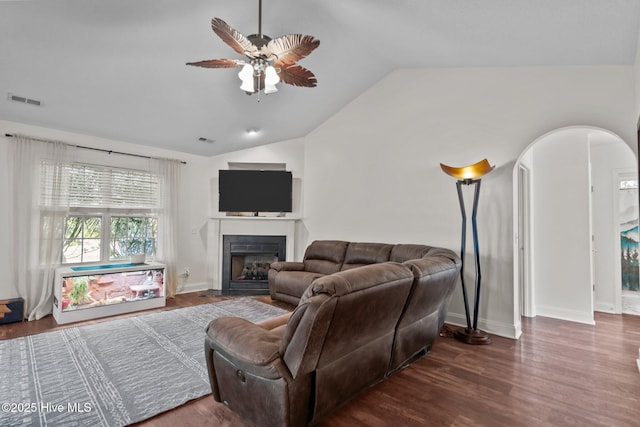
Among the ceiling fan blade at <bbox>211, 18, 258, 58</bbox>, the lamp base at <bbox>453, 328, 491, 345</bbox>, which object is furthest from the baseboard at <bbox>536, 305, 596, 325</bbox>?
the ceiling fan blade at <bbox>211, 18, 258, 58</bbox>

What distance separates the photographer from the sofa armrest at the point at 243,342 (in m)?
1.58

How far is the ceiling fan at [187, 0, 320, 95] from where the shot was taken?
232cm

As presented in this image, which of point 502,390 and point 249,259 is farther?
point 249,259

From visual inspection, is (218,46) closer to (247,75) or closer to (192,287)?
(247,75)

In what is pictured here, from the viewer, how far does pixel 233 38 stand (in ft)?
7.54

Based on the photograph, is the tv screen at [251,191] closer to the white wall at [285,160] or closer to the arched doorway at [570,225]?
the white wall at [285,160]

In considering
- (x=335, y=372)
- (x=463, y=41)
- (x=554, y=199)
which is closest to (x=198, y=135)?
(x=463, y=41)

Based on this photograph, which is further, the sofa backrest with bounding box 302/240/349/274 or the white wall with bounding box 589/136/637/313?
the sofa backrest with bounding box 302/240/349/274

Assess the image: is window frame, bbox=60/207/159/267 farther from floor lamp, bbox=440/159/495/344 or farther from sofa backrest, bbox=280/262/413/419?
floor lamp, bbox=440/159/495/344

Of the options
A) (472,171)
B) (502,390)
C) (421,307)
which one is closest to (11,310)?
(421,307)

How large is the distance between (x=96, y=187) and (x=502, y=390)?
546cm

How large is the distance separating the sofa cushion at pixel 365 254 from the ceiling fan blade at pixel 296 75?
242cm

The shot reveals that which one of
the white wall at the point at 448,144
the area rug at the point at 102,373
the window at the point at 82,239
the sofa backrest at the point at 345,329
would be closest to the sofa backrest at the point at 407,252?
the white wall at the point at 448,144

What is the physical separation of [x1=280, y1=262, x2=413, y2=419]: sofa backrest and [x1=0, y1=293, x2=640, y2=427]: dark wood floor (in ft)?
0.87
